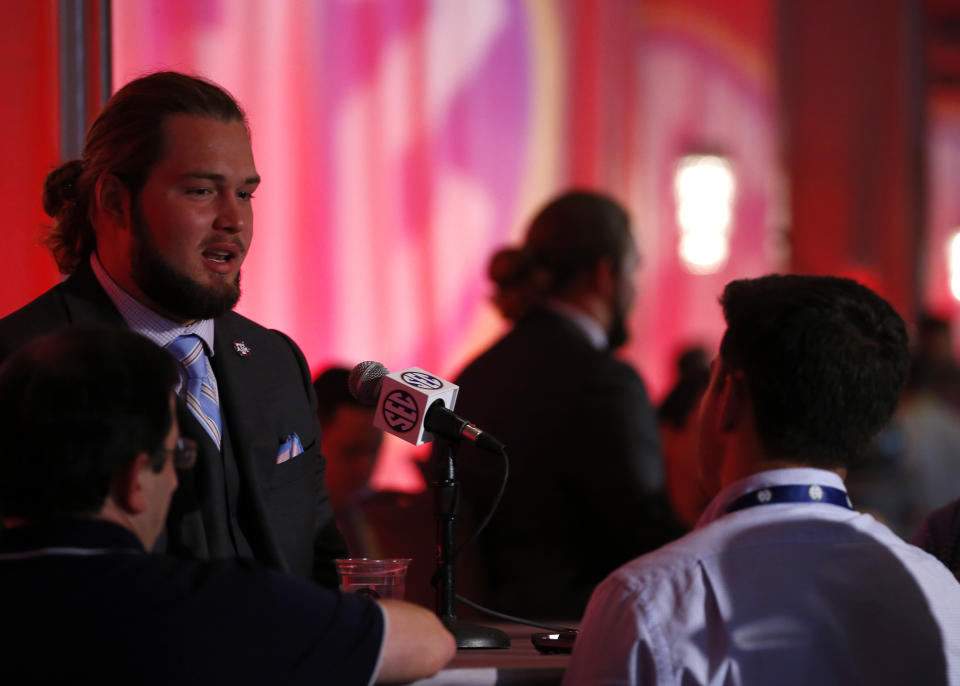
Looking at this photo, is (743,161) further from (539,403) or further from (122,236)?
(122,236)

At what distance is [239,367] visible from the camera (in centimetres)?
174

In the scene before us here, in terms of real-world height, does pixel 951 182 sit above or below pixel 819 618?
above

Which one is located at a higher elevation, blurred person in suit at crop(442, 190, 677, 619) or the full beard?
the full beard

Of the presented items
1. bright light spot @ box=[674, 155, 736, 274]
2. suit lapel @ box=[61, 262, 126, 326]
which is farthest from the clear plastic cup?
bright light spot @ box=[674, 155, 736, 274]

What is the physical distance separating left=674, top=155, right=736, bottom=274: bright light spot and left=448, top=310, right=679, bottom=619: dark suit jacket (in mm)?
3334

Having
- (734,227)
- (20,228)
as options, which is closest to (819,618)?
(20,228)

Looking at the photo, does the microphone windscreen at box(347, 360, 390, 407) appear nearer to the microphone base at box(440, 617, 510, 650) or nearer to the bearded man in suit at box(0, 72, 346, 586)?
the bearded man in suit at box(0, 72, 346, 586)

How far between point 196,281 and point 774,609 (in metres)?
0.92

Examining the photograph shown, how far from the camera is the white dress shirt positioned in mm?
1254

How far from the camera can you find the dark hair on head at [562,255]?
2.71m

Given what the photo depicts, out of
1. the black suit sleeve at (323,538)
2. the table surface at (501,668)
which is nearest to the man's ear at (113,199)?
the black suit sleeve at (323,538)

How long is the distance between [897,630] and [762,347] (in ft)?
1.19

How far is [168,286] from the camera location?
5.39ft

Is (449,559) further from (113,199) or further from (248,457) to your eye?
(113,199)
